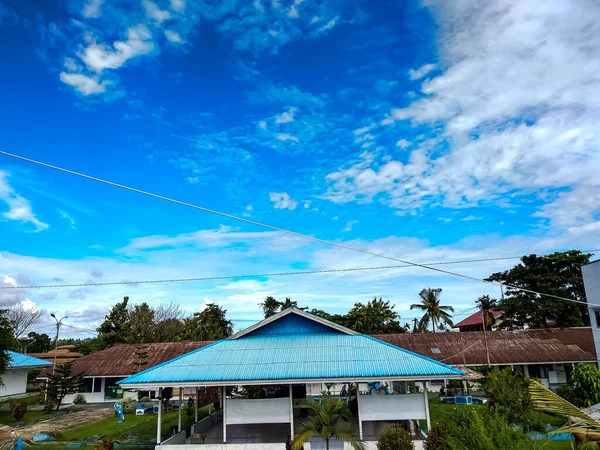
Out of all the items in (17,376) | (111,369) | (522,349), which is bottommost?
(17,376)

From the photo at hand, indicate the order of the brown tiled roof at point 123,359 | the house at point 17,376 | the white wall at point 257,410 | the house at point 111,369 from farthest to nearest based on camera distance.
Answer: the brown tiled roof at point 123,359 → the house at point 111,369 → the house at point 17,376 → the white wall at point 257,410

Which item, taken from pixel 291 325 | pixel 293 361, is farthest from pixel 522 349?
pixel 293 361

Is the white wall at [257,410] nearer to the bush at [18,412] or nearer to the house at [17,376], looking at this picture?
the bush at [18,412]

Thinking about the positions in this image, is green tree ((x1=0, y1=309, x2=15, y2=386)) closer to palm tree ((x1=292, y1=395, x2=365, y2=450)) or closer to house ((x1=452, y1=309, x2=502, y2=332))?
palm tree ((x1=292, y1=395, x2=365, y2=450))

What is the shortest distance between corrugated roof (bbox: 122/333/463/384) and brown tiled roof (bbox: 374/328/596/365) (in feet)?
56.6

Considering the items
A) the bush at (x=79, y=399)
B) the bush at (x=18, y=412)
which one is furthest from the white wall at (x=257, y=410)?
the bush at (x=79, y=399)

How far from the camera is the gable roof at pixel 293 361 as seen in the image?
623 inches

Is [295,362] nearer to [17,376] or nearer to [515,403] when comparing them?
[515,403]

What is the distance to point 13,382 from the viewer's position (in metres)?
35.0

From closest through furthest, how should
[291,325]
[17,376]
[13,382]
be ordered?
[291,325], [13,382], [17,376]

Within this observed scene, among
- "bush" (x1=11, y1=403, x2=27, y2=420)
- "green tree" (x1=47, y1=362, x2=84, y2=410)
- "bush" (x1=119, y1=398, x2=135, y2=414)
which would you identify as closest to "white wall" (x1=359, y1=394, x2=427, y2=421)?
"bush" (x1=119, y1=398, x2=135, y2=414)

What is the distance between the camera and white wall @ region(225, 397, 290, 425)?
55.3 ft

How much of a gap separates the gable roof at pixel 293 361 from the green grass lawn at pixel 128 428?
4310mm

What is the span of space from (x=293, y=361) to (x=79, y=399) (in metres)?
25.3
